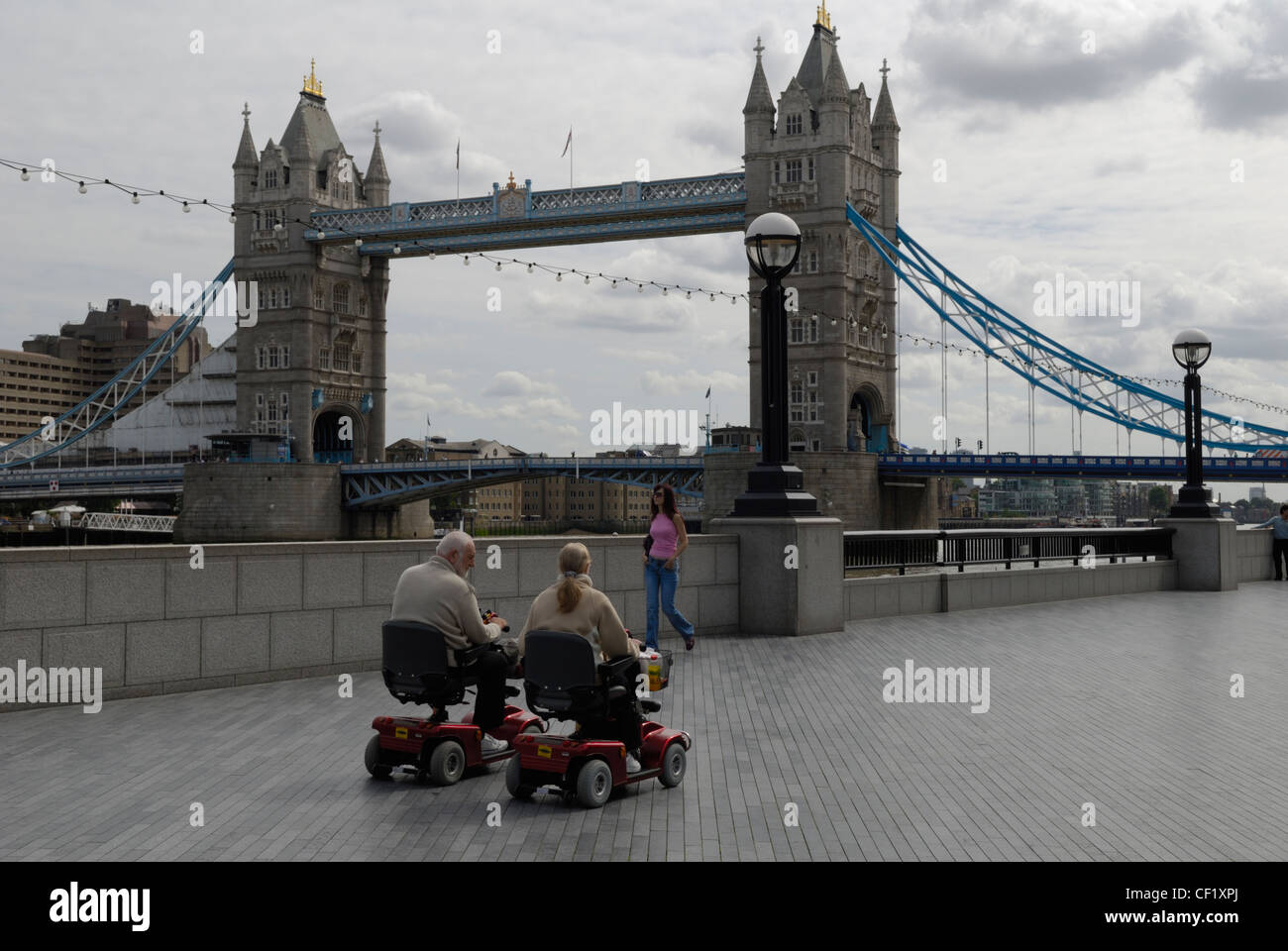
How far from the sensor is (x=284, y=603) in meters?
9.88

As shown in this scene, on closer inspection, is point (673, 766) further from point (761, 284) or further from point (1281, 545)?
point (761, 284)

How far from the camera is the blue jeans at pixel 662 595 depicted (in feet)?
37.7

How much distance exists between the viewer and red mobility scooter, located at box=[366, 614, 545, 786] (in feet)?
21.2

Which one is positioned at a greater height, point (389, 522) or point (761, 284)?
point (761, 284)

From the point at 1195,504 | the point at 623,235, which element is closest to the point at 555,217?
the point at 623,235

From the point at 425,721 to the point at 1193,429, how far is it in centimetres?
1681

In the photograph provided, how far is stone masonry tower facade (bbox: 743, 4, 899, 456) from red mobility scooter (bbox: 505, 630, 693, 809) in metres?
50.7

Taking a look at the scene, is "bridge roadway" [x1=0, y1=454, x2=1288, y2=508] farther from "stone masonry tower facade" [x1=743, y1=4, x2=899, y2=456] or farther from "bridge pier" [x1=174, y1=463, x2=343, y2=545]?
"stone masonry tower facade" [x1=743, y1=4, x2=899, y2=456]

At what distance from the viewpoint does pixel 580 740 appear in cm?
626

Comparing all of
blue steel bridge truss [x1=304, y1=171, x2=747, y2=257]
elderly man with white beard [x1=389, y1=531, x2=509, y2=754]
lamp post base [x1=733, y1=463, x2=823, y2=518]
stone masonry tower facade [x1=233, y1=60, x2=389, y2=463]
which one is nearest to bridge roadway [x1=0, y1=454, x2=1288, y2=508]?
stone masonry tower facade [x1=233, y1=60, x2=389, y2=463]

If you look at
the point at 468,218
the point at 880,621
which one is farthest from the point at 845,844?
the point at 468,218

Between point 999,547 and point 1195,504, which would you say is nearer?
point 999,547

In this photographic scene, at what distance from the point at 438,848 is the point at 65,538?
75.0 m
